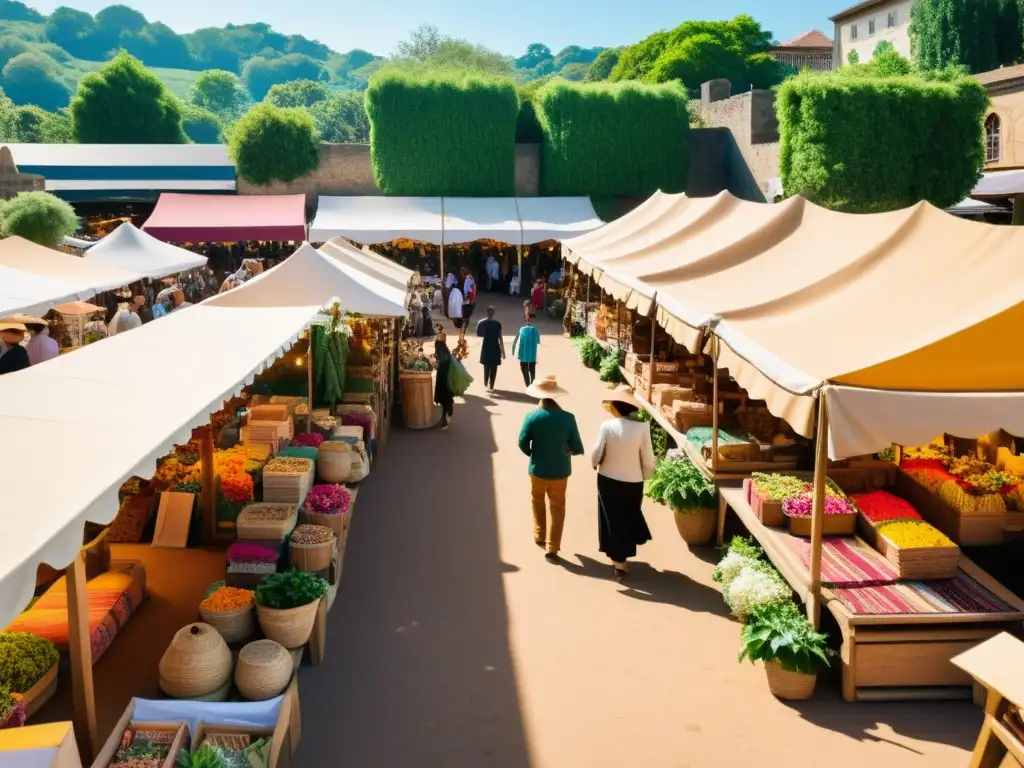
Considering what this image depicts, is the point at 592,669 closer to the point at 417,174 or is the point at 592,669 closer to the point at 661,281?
the point at 661,281

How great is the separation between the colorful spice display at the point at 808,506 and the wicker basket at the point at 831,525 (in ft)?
0.10

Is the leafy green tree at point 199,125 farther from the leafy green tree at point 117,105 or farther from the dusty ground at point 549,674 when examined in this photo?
the dusty ground at point 549,674

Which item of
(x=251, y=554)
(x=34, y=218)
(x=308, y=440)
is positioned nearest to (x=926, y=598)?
(x=251, y=554)

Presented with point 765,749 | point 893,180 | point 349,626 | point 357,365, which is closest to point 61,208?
point 357,365

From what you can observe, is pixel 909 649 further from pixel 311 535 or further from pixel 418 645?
pixel 311 535

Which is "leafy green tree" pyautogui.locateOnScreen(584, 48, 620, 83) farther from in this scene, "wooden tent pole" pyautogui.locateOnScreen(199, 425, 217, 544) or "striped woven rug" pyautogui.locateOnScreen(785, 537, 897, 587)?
"striped woven rug" pyautogui.locateOnScreen(785, 537, 897, 587)

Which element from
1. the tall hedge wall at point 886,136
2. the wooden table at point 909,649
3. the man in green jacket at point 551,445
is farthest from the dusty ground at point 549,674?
the tall hedge wall at point 886,136

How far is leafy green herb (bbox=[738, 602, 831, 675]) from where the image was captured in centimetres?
531

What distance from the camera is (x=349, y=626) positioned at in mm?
6406

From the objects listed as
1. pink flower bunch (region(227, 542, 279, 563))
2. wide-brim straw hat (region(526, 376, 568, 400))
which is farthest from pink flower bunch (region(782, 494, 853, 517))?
pink flower bunch (region(227, 542, 279, 563))

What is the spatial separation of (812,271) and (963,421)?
3318 mm

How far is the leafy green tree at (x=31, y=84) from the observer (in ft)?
481

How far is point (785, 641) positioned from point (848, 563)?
105 centimetres

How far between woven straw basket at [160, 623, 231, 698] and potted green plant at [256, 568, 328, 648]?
577mm
